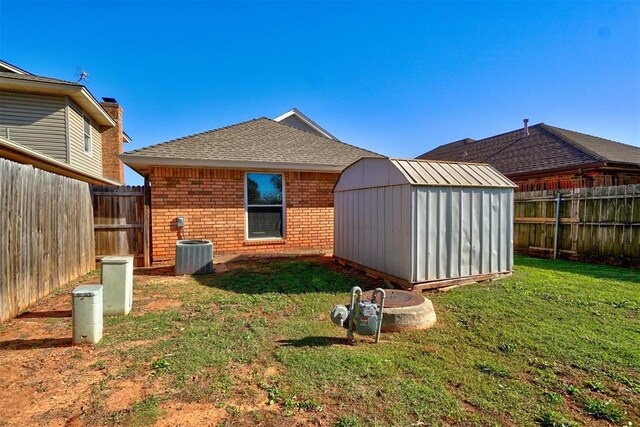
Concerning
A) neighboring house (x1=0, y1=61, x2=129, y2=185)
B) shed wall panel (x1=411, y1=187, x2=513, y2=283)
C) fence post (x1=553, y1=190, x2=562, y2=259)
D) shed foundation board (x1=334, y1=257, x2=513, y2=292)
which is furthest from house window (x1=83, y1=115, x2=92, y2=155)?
fence post (x1=553, y1=190, x2=562, y2=259)

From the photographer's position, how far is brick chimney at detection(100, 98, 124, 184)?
1599 cm

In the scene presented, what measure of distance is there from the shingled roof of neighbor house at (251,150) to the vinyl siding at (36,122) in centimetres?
457

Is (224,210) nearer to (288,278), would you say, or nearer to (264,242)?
(264,242)

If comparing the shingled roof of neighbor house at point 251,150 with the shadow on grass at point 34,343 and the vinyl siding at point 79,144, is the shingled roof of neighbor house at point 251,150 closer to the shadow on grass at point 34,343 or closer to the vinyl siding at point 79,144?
the vinyl siding at point 79,144

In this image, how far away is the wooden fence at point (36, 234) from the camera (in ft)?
14.4

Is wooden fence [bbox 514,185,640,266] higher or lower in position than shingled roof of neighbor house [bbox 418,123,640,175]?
lower

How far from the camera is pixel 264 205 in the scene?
956cm

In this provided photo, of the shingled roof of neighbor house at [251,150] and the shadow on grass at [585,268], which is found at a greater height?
the shingled roof of neighbor house at [251,150]

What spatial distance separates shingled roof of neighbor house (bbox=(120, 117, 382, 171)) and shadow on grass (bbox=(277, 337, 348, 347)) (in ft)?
19.6

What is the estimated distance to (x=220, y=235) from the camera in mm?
9086

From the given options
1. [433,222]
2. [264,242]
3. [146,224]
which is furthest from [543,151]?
[146,224]

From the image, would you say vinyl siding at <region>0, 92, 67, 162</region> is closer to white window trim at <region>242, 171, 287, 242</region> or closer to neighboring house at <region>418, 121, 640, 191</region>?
white window trim at <region>242, 171, 287, 242</region>

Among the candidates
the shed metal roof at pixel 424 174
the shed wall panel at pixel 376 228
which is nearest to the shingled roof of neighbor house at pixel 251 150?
the shed wall panel at pixel 376 228

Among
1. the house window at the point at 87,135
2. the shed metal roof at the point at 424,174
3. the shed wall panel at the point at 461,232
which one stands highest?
the house window at the point at 87,135
